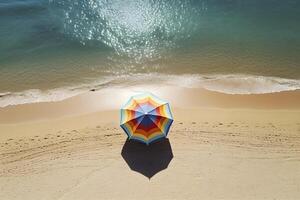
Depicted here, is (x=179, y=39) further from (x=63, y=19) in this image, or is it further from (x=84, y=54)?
(x=63, y=19)

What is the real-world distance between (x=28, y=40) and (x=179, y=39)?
35.4 feet

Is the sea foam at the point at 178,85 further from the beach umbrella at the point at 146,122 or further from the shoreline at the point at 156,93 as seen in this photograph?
the beach umbrella at the point at 146,122

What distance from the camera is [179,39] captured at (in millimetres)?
25266

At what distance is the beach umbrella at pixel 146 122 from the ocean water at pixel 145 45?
5.41m

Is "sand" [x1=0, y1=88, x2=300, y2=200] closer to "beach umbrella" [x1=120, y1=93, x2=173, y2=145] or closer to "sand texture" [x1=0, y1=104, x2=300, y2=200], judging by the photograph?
"sand texture" [x1=0, y1=104, x2=300, y2=200]

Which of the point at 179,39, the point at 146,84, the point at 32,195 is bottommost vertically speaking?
the point at 32,195

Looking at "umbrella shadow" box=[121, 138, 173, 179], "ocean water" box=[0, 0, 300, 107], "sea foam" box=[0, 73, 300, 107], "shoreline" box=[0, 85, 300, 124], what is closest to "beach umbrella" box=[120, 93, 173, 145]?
"umbrella shadow" box=[121, 138, 173, 179]

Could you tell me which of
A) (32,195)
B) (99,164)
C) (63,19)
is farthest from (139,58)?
(32,195)

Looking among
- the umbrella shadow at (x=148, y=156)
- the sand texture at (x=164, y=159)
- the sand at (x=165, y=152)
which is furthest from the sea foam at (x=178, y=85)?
the umbrella shadow at (x=148, y=156)

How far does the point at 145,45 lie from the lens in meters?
24.9

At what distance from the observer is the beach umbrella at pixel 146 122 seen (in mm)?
15664

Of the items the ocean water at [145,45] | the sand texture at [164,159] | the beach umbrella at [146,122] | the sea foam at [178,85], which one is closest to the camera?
the sand texture at [164,159]

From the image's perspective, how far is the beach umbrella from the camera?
617 inches

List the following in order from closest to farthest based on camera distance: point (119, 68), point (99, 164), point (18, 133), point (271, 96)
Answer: point (99, 164)
point (18, 133)
point (271, 96)
point (119, 68)
